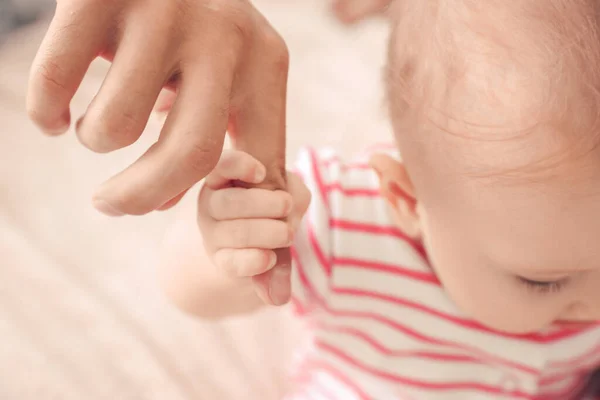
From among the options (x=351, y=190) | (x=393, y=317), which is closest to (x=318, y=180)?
(x=351, y=190)

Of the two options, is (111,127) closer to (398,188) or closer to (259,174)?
(259,174)

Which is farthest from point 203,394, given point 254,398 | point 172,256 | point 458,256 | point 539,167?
point 539,167

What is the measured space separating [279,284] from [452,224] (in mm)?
117

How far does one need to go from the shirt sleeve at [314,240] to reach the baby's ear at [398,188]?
6cm

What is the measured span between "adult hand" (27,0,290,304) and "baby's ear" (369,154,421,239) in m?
0.16

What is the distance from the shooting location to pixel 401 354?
623mm

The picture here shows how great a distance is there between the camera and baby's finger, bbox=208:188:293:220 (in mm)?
391

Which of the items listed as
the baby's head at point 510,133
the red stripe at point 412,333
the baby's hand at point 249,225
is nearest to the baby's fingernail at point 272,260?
the baby's hand at point 249,225

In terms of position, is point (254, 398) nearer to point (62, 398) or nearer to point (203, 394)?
point (203, 394)

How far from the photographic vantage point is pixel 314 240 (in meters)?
0.56

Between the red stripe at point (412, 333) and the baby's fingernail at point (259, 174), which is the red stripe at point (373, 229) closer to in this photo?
the red stripe at point (412, 333)

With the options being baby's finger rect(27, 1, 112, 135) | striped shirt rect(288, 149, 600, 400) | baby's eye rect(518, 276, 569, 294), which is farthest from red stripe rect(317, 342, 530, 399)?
baby's finger rect(27, 1, 112, 135)

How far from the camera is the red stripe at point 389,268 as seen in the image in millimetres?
572

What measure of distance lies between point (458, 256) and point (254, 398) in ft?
1.05
